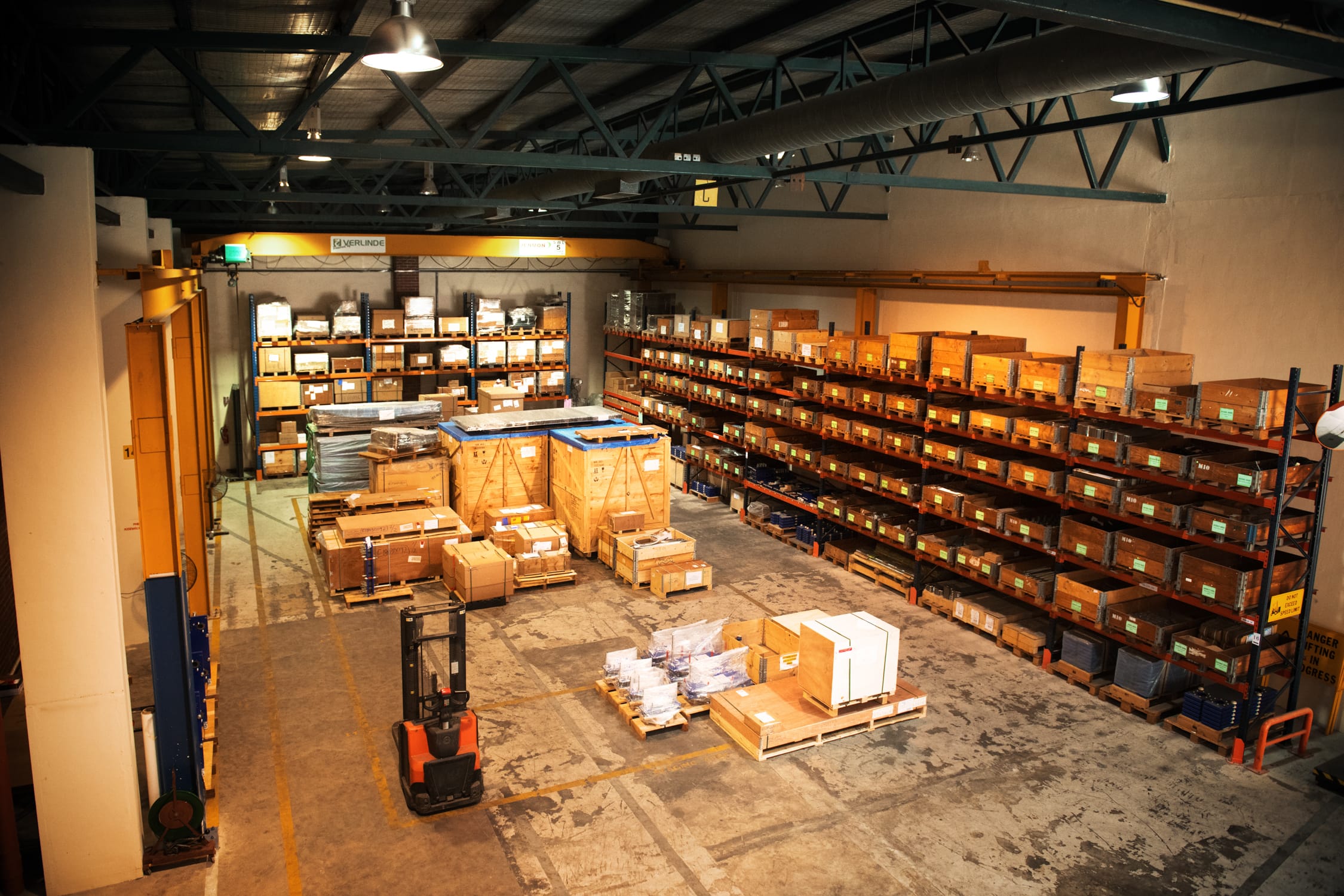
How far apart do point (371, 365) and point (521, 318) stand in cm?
348

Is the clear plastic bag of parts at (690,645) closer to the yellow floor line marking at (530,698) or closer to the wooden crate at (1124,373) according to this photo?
the yellow floor line marking at (530,698)

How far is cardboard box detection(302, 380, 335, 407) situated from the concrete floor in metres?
8.53

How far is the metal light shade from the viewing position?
571 centimetres

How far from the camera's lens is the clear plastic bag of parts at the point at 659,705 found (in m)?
8.07

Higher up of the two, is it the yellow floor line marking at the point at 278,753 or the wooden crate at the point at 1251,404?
the wooden crate at the point at 1251,404

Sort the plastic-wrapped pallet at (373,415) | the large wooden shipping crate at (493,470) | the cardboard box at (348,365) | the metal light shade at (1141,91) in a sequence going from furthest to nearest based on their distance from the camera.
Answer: the cardboard box at (348,365), the plastic-wrapped pallet at (373,415), the large wooden shipping crate at (493,470), the metal light shade at (1141,91)

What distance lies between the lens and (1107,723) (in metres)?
8.56

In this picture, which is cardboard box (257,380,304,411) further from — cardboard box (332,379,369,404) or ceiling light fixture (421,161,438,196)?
ceiling light fixture (421,161,438,196)

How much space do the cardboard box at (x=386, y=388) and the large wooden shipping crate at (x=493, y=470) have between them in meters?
5.75

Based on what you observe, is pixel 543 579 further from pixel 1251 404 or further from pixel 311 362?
pixel 311 362

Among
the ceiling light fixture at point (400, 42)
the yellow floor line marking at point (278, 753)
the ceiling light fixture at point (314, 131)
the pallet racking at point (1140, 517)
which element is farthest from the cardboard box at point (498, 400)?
the ceiling light fixture at point (400, 42)

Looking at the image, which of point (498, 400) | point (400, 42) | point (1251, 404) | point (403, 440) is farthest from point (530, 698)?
point (498, 400)

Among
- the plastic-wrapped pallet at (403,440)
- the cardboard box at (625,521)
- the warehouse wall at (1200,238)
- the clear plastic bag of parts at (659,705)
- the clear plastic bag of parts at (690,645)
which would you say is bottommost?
the clear plastic bag of parts at (659,705)

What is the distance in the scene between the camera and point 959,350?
10.5 meters
